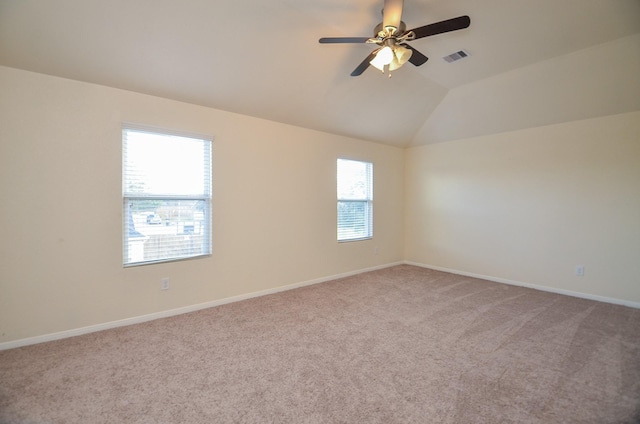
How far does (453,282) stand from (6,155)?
Answer: 18.2 feet

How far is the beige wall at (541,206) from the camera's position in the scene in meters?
3.50

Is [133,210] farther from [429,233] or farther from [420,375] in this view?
[429,233]

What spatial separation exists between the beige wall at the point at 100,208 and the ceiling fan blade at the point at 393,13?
214 centimetres

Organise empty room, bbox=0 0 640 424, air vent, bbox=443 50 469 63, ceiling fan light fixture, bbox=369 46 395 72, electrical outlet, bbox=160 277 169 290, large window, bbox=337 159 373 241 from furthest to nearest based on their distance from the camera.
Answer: large window, bbox=337 159 373 241 → air vent, bbox=443 50 469 63 → electrical outlet, bbox=160 277 169 290 → ceiling fan light fixture, bbox=369 46 395 72 → empty room, bbox=0 0 640 424

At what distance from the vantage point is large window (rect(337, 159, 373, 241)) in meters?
4.78

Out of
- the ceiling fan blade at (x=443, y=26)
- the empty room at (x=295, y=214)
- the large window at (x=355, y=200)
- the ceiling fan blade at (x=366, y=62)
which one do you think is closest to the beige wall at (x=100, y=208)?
the empty room at (x=295, y=214)

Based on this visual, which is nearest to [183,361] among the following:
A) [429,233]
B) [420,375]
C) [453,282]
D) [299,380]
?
[299,380]

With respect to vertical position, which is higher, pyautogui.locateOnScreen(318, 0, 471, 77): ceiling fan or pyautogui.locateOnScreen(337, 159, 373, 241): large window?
pyautogui.locateOnScreen(318, 0, 471, 77): ceiling fan

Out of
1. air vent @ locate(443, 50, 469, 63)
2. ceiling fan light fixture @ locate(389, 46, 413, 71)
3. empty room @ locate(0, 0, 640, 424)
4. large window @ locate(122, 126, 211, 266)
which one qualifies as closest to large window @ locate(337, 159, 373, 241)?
empty room @ locate(0, 0, 640, 424)

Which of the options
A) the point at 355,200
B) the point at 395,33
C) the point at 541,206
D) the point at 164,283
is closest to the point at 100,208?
the point at 164,283

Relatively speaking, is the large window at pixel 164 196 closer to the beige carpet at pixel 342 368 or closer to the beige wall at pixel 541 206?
the beige carpet at pixel 342 368

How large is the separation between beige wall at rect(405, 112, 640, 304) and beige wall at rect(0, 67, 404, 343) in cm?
295

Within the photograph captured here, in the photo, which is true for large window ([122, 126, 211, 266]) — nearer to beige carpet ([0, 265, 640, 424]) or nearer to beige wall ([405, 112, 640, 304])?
beige carpet ([0, 265, 640, 424])

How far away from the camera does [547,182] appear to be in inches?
160
